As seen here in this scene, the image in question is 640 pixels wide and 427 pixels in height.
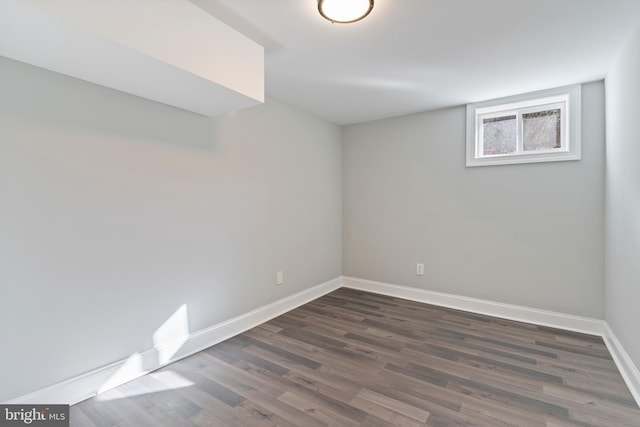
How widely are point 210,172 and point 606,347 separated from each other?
11.9 feet

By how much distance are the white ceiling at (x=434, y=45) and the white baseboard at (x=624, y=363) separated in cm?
218

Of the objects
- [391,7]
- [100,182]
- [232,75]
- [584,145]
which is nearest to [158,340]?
[100,182]

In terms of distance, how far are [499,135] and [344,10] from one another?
2423mm

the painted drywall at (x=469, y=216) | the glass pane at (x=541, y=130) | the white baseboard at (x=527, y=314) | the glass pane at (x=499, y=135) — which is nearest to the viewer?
the white baseboard at (x=527, y=314)

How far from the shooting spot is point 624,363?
204 centimetres

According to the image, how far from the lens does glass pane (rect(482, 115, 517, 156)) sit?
314cm

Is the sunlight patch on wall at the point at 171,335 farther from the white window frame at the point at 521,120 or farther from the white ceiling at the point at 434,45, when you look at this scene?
the white window frame at the point at 521,120

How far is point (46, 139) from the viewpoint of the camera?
1650mm

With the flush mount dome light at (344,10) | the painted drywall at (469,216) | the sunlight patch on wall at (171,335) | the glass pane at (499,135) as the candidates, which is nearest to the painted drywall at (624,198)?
the painted drywall at (469,216)

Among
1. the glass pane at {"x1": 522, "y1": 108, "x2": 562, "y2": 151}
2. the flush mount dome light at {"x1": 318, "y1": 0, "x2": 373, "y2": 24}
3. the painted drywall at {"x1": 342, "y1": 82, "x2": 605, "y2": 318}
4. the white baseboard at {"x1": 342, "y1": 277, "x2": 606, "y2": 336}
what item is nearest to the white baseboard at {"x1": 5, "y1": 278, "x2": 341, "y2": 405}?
the white baseboard at {"x1": 342, "y1": 277, "x2": 606, "y2": 336}

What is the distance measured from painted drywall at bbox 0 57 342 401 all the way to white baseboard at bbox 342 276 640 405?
159cm

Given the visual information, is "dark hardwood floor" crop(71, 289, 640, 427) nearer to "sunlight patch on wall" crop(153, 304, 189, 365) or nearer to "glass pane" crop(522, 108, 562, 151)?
"sunlight patch on wall" crop(153, 304, 189, 365)

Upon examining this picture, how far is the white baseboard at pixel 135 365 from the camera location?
1671 mm

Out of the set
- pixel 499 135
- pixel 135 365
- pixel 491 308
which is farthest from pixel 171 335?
pixel 499 135
